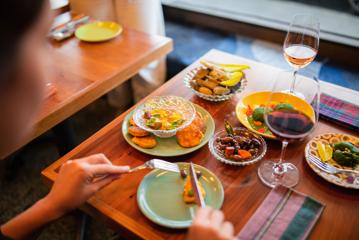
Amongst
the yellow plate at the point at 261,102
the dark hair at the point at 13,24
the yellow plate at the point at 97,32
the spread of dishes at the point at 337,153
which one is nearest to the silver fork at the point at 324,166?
the spread of dishes at the point at 337,153

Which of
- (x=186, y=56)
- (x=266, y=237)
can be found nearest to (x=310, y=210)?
(x=266, y=237)

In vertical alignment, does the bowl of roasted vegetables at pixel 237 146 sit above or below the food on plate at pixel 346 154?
above

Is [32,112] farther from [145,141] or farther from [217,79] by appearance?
[217,79]

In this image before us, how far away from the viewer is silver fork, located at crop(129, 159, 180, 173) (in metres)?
0.91

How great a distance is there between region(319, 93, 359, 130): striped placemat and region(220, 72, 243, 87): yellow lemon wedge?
29 cm

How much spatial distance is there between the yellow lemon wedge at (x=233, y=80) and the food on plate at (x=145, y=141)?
1.14 feet

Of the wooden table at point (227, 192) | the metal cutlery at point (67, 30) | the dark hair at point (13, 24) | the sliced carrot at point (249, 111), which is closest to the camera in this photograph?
the dark hair at point (13, 24)

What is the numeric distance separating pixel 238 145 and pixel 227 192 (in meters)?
0.16

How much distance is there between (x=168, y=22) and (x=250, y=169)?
1.94m

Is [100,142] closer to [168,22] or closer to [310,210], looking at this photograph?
[310,210]

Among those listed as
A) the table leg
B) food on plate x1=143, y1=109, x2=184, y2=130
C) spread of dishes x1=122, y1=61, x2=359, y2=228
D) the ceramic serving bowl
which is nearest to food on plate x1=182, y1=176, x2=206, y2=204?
spread of dishes x1=122, y1=61, x2=359, y2=228

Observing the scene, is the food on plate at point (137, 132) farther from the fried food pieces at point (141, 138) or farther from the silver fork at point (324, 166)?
the silver fork at point (324, 166)

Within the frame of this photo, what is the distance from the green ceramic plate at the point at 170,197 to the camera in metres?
0.82

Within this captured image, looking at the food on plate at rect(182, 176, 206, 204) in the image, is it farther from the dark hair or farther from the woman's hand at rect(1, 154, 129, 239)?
the dark hair
